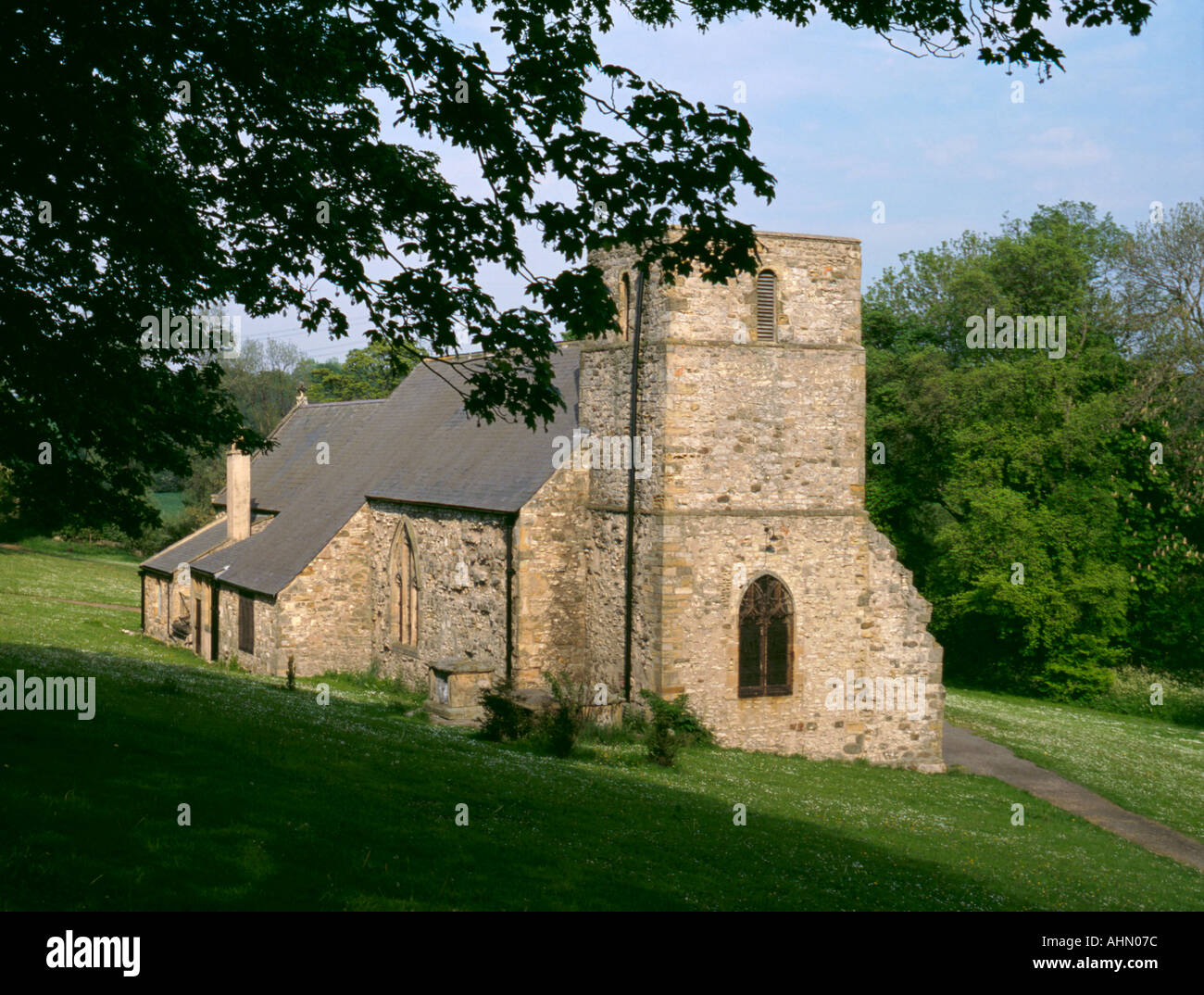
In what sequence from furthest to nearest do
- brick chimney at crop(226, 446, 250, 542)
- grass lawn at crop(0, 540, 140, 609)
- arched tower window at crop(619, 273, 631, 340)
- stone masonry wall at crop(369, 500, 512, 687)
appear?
grass lawn at crop(0, 540, 140, 609)
brick chimney at crop(226, 446, 250, 542)
stone masonry wall at crop(369, 500, 512, 687)
arched tower window at crop(619, 273, 631, 340)

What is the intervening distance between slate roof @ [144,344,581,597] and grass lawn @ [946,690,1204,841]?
1367cm

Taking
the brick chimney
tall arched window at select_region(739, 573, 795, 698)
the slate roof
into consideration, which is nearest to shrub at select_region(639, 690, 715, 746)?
tall arched window at select_region(739, 573, 795, 698)

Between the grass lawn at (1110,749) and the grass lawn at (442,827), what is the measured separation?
3.33m

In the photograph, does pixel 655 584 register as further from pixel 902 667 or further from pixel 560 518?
pixel 902 667

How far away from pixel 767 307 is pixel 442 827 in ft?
44.5

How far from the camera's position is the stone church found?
1989 cm

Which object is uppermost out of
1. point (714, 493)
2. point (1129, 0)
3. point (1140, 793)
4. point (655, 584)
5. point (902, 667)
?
point (1129, 0)

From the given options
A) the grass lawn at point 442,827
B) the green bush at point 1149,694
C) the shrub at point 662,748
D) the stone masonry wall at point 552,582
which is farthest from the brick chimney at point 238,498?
the green bush at point 1149,694

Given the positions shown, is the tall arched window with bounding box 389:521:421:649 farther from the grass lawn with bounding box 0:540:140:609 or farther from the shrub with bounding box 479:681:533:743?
the grass lawn with bounding box 0:540:140:609

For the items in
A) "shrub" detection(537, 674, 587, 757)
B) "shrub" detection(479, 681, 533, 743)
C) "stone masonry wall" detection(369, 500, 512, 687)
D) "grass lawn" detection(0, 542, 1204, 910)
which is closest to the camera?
"grass lawn" detection(0, 542, 1204, 910)

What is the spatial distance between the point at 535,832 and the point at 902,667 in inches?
527

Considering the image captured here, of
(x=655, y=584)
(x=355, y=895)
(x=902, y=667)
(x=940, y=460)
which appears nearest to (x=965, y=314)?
(x=940, y=460)

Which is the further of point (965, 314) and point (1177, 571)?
point (965, 314)

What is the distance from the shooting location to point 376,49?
929 cm
